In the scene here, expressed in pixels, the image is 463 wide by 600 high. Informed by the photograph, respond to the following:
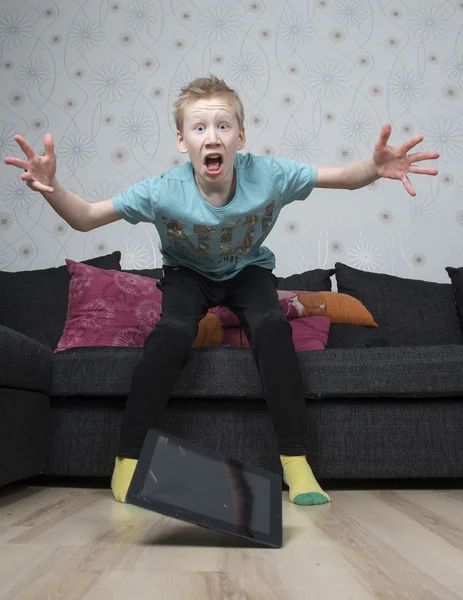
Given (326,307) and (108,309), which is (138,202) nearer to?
(108,309)

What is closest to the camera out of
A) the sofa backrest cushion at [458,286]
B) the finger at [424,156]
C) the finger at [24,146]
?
the finger at [24,146]

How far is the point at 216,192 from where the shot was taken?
153 centimetres

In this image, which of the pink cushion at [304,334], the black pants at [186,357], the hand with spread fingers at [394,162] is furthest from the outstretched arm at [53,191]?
the hand with spread fingers at [394,162]

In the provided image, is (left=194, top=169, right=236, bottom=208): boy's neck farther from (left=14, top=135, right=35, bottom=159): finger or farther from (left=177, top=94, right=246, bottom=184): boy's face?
(left=14, top=135, right=35, bottom=159): finger

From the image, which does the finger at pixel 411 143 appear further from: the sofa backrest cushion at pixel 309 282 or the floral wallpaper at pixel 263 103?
the floral wallpaper at pixel 263 103

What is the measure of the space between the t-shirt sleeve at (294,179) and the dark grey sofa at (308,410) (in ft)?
1.34

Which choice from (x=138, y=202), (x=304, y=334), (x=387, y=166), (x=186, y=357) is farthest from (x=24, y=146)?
(x=304, y=334)

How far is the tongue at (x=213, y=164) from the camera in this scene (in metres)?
1.46

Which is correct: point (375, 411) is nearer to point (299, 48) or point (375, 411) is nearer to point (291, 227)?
point (291, 227)

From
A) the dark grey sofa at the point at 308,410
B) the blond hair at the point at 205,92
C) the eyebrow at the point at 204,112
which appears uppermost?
the blond hair at the point at 205,92

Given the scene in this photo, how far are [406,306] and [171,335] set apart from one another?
1.13m

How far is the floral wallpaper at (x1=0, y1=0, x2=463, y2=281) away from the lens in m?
2.66

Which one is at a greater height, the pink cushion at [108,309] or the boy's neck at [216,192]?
the boy's neck at [216,192]

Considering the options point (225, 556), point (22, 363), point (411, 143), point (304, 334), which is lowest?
point (225, 556)
